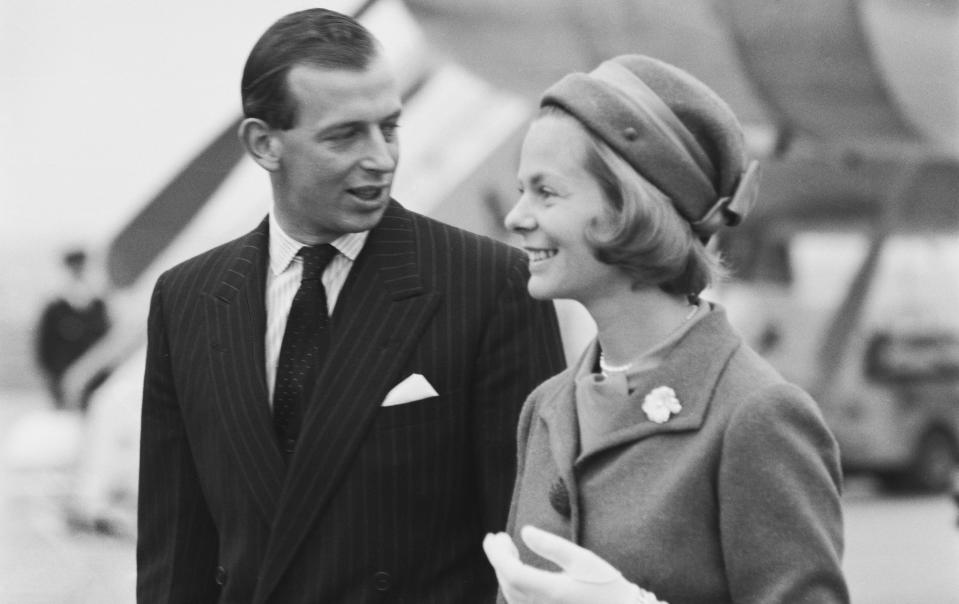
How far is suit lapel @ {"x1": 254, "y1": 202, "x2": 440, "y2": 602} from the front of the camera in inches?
79.1

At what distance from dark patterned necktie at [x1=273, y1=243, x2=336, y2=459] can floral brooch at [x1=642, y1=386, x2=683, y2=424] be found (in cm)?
62

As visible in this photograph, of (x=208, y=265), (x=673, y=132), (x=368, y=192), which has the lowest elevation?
Answer: (x=208, y=265)

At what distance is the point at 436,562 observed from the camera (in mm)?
2025

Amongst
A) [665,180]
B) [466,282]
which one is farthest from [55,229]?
[665,180]

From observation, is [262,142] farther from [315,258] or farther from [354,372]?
[354,372]

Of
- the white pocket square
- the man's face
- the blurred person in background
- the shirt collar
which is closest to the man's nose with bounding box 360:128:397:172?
the man's face

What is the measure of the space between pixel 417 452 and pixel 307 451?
0.13 m

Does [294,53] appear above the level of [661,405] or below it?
above

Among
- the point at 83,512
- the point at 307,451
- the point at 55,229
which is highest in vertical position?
the point at 307,451

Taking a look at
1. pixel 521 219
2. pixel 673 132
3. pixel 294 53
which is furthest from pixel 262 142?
pixel 673 132

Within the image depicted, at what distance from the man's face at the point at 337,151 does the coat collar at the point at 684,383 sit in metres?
0.56

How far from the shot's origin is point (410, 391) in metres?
2.05

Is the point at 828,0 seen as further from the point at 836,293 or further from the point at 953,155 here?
the point at 836,293

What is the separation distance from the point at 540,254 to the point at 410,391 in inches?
17.4
